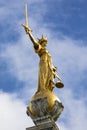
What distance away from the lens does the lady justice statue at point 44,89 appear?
21625 mm

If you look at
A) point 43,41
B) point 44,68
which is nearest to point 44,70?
point 44,68

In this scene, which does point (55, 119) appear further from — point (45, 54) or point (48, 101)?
point (45, 54)

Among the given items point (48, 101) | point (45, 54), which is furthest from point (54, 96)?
→ point (45, 54)

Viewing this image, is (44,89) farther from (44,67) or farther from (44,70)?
(44,67)

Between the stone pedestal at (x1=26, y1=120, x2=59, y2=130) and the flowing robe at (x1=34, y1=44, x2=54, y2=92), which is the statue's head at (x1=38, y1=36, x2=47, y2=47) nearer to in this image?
the flowing robe at (x1=34, y1=44, x2=54, y2=92)

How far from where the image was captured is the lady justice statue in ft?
70.9

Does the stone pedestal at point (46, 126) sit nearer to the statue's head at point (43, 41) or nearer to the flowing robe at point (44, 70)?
the flowing robe at point (44, 70)

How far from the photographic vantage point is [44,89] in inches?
885

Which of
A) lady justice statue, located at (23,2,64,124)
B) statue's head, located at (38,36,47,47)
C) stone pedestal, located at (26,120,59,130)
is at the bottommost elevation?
stone pedestal, located at (26,120,59,130)

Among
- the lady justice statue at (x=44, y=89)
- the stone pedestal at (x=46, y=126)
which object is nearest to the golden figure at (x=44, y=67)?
the lady justice statue at (x=44, y=89)

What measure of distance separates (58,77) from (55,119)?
1892mm

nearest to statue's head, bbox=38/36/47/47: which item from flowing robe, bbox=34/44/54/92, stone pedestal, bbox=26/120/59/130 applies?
flowing robe, bbox=34/44/54/92

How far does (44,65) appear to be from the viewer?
23.0 metres

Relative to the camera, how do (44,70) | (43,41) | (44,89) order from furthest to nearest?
1. (43,41)
2. (44,70)
3. (44,89)
